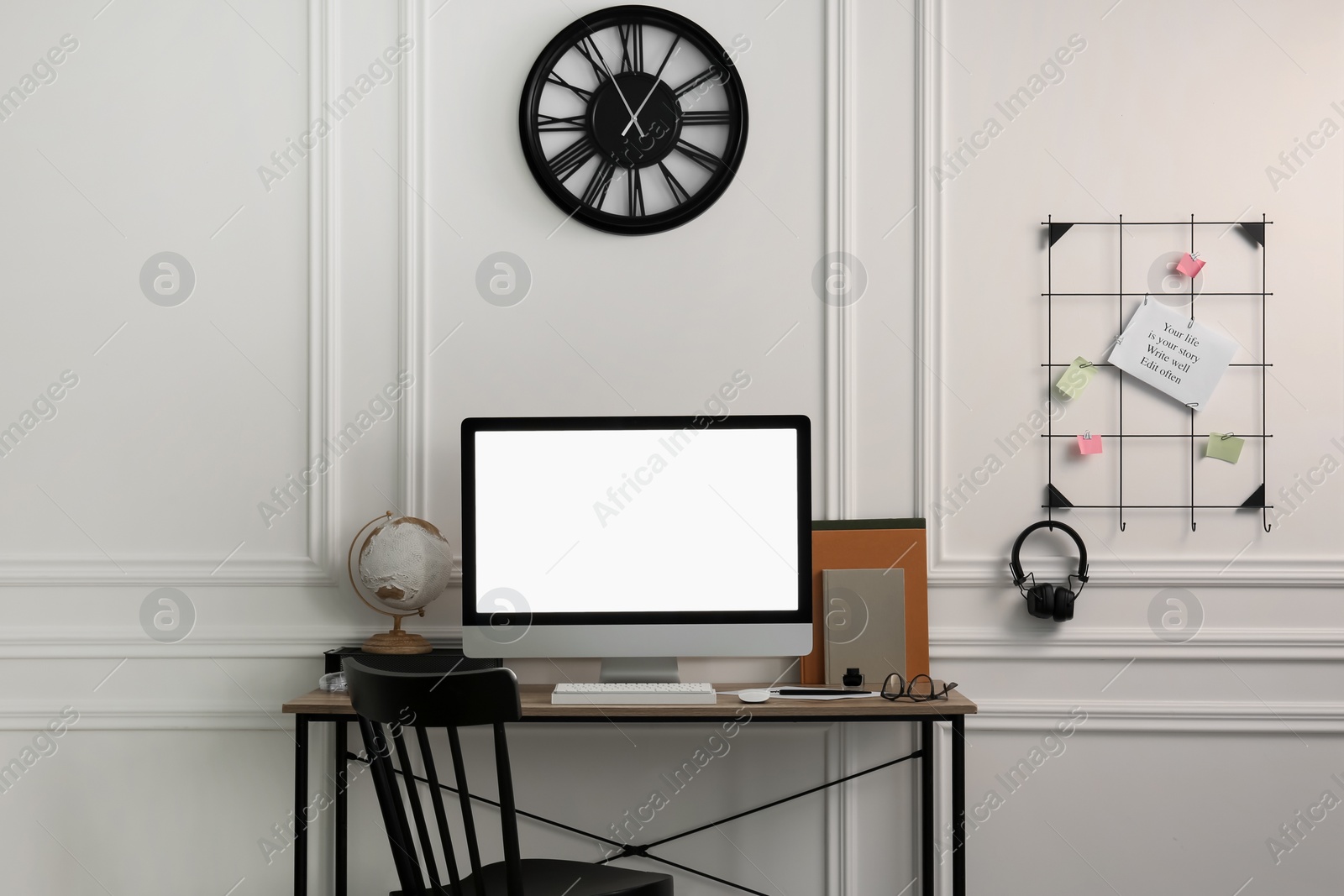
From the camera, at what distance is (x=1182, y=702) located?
2.05 meters

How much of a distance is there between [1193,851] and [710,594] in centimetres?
130

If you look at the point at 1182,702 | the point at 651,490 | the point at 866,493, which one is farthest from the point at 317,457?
the point at 1182,702

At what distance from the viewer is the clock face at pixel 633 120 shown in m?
2.10

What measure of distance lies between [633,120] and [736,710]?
4.51ft

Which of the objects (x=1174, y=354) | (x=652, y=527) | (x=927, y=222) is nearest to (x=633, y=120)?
(x=927, y=222)

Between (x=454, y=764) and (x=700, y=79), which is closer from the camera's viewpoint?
(x=454, y=764)

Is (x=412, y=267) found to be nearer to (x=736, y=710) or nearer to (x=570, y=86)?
(x=570, y=86)

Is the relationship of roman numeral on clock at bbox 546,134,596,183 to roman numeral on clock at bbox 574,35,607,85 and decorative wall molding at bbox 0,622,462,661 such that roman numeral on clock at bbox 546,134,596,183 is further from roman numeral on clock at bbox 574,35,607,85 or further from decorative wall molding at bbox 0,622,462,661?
decorative wall molding at bbox 0,622,462,661

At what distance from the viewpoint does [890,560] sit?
78.7 inches

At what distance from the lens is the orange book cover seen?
A: 2.00m

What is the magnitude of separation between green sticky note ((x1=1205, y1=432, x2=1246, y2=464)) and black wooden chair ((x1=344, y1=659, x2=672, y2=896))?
1.57m

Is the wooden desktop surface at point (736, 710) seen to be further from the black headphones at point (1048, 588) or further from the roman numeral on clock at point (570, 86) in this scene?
the roman numeral on clock at point (570, 86)

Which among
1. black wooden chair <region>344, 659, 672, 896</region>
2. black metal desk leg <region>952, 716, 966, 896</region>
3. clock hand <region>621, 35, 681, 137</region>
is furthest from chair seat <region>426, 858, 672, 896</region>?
clock hand <region>621, 35, 681, 137</region>

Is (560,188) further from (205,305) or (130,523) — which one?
(130,523)
